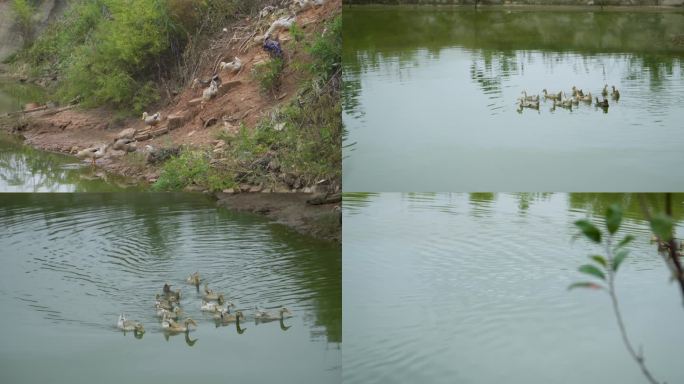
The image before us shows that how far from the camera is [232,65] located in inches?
148

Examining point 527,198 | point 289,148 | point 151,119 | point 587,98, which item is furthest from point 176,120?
point 587,98

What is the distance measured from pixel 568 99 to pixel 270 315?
5.16ft

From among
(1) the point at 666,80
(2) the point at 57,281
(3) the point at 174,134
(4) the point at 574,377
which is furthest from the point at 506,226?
(2) the point at 57,281

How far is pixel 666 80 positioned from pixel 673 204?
0.55 m

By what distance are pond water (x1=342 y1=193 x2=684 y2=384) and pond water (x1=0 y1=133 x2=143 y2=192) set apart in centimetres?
102

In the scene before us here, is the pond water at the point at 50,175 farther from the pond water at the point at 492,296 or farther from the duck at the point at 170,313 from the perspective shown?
the pond water at the point at 492,296

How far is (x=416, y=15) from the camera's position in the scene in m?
3.83

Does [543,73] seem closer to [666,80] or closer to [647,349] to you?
[666,80]

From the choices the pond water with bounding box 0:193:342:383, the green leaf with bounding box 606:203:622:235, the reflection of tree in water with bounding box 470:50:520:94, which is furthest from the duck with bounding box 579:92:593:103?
the green leaf with bounding box 606:203:622:235

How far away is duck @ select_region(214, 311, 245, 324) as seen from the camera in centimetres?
341

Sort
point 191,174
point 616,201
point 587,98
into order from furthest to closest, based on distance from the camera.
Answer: point 587,98
point 191,174
point 616,201

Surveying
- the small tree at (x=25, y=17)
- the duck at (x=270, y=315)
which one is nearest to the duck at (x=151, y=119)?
the small tree at (x=25, y=17)

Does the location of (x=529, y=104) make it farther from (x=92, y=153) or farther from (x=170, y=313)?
(x=92, y=153)

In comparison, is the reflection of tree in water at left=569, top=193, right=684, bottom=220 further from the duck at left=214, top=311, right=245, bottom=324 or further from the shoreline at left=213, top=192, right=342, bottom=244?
the duck at left=214, top=311, right=245, bottom=324
